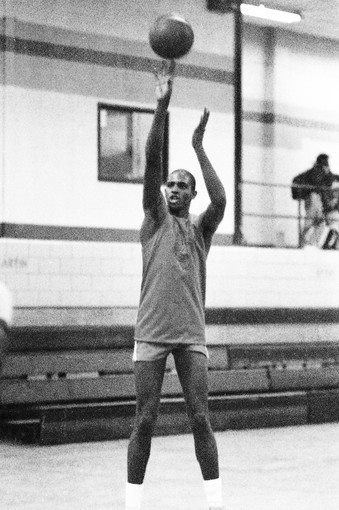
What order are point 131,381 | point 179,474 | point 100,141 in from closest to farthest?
point 179,474
point 131,381
point 100,141

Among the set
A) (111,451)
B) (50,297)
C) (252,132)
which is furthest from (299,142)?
(111,451)

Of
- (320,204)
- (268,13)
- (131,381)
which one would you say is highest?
(268,13)

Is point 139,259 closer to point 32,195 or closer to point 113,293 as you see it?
point 113,293

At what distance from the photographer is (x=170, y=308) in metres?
6.01

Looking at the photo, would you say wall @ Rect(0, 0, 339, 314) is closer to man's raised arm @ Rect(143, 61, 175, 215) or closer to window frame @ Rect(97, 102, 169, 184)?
window frame @ Rect(97, 102, 169, 184)

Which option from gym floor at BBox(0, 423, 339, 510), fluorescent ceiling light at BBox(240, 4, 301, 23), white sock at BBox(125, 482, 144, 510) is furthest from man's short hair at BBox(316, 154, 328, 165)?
white sock at BBox(125, 482, 144, 510)

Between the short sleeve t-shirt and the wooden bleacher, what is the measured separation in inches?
181

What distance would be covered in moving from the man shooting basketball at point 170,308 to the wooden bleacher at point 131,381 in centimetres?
458

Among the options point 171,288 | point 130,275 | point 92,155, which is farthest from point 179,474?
point 92,155

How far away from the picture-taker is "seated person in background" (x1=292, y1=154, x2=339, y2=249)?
15040 mm

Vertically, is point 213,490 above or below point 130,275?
below

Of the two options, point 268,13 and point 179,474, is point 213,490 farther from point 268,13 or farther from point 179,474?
point 268,13

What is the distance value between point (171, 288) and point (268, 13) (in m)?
11.1

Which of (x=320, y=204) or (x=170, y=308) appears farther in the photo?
(x=320, y=204)
